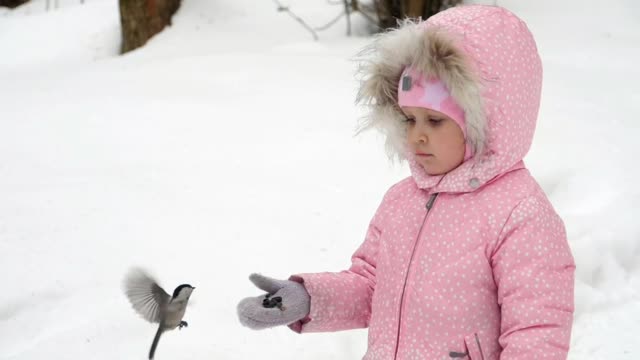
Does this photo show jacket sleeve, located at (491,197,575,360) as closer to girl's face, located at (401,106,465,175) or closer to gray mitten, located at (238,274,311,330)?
girl's face, located at (401,106,465,175)

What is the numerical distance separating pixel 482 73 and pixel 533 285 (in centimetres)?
48

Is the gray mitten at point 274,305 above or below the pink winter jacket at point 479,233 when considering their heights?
below

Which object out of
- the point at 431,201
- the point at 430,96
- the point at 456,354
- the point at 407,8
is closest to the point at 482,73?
the point at 430,96

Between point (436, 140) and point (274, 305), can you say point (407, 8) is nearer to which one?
point (436, 140)

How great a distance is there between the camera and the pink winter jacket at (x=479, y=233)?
1542 millimetres

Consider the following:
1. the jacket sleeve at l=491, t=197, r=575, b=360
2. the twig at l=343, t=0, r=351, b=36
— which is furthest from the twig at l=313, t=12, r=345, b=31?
the jacket sleeve at l=491, t=197, r=575, b=360

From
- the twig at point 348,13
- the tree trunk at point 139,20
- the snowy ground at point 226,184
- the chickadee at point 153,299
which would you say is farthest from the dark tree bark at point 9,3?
the chickadee at point 153,299

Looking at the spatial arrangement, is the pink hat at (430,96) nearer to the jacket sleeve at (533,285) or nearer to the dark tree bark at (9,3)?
the jacket sleeve at (533,285)

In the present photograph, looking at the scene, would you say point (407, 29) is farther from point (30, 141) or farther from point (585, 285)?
point (30, 141)

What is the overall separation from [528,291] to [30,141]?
3.75m

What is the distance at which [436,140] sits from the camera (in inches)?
67.3

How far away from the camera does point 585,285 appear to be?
3162 millimetres

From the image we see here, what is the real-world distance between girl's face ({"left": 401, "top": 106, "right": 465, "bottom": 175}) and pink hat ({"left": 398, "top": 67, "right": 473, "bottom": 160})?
0.02m

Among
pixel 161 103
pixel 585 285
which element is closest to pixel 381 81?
pixel 585 285
